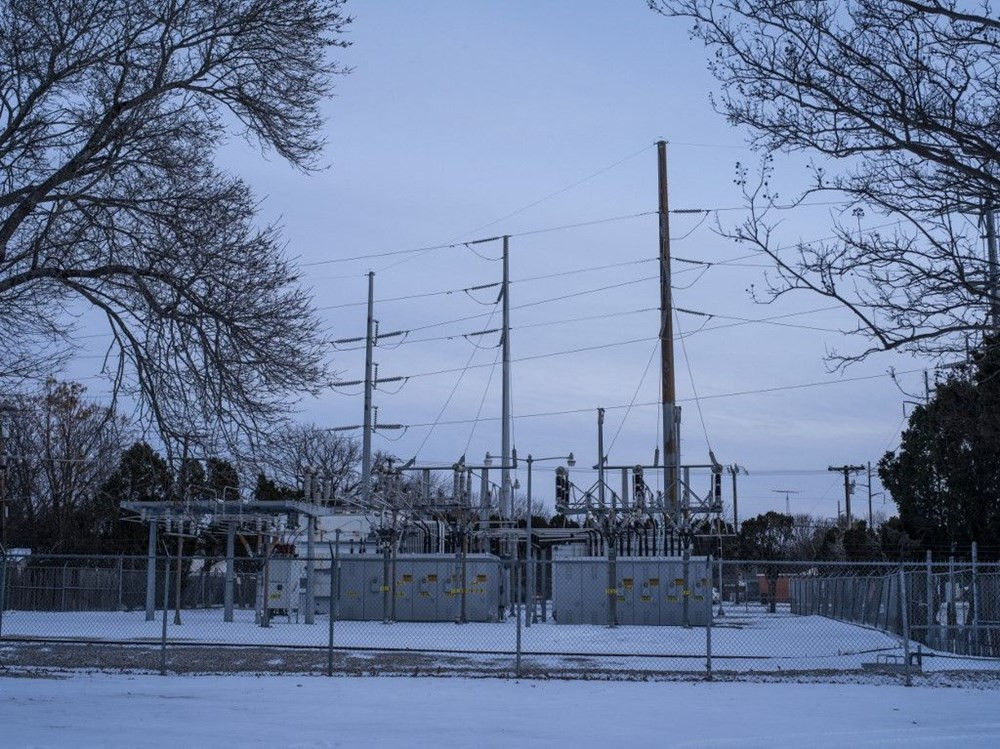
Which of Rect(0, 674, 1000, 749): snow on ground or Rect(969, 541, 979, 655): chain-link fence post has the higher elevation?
Rect(969, 541, 979, 655): chain-link fence post

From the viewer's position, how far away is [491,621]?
35594mm

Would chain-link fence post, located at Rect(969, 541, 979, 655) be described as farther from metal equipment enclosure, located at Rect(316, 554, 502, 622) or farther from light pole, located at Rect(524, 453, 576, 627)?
metal equipment enclosure, located at Rect(316, 554, 502, 622)

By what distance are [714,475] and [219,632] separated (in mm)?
15169

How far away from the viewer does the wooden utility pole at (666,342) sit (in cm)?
3331

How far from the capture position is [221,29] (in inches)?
547

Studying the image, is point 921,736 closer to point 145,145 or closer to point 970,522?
point 145,145

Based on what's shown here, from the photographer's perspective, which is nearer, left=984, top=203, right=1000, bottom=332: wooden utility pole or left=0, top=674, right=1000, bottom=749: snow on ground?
left=984, top=203, right=1000, bottom=332: wooden utility pole

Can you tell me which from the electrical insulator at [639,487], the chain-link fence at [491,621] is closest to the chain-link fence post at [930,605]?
the chain-link fence at [491,621]

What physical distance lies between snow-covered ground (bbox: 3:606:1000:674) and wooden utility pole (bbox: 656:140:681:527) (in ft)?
15.9

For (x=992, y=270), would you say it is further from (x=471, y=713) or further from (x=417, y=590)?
(x=417, y=590)

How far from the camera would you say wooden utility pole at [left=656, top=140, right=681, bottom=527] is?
109 feet

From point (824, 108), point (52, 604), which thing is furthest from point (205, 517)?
point (824, 108)

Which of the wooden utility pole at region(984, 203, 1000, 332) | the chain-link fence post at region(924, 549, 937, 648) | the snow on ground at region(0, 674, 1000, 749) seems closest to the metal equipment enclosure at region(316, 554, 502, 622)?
the chain-link fence post at region(924, 549, 937, 648)

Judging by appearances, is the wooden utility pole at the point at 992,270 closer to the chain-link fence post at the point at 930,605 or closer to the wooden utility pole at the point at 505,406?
the chain-link fence post at the point at 930,605
